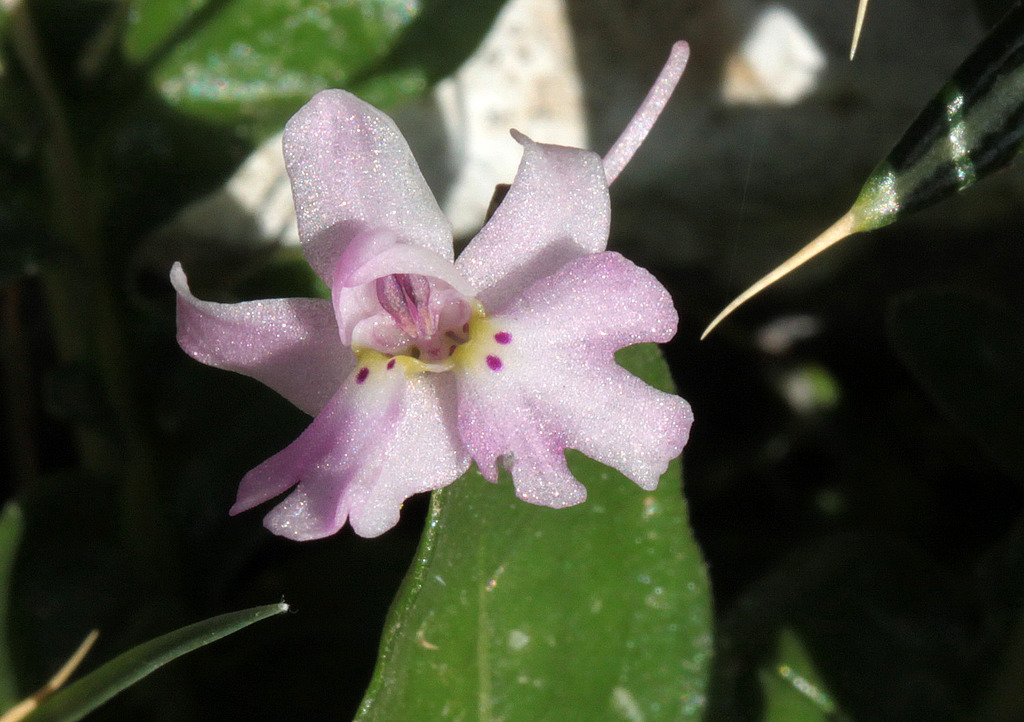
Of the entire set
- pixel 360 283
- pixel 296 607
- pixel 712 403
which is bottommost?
pixel 296 607

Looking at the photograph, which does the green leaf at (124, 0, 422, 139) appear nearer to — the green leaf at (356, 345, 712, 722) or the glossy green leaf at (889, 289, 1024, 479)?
the green leaf at (356, 345, 712, 722)

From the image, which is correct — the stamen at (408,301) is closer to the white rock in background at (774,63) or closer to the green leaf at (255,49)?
the green leaf at (255,49)

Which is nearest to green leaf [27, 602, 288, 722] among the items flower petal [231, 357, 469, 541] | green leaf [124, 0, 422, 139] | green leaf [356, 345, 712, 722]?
flower petal [231, 357, 469, 541]

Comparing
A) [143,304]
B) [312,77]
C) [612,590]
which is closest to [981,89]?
[612,590]

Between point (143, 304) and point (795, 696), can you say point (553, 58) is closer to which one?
point (143, 304)

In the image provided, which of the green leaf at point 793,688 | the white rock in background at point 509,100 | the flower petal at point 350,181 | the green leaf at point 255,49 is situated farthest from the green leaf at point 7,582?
the green leaf at point 793,688
